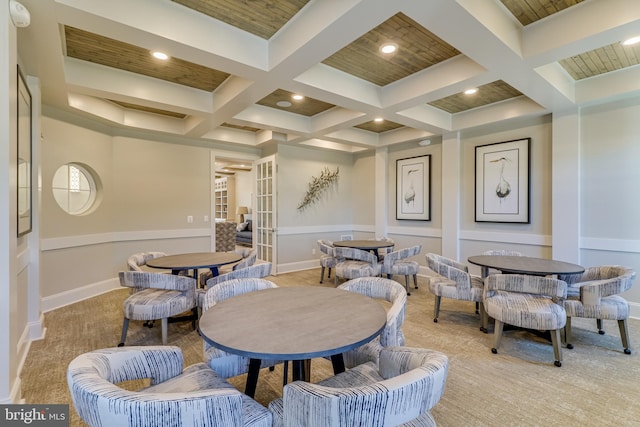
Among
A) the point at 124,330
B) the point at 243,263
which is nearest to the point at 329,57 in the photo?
the point at 243,263

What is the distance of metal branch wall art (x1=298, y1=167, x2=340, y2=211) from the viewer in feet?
20.9

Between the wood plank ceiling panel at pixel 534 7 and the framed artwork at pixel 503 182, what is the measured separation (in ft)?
7.74

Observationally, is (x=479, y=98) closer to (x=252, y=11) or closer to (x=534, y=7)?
(x=534, y=7)

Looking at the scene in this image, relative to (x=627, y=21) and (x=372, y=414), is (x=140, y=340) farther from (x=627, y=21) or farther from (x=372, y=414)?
(x=627, y=21)

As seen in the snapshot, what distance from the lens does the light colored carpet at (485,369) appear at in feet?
6.29

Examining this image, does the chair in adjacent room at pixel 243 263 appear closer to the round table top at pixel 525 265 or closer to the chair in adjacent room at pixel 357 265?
the chair in adjacent room at pixel 357 265

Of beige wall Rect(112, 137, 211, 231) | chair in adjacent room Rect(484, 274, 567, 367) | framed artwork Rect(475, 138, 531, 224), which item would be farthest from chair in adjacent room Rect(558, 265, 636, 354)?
beige wall Rect(112, 137, 211, 231)

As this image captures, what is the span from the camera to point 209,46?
7.93ft

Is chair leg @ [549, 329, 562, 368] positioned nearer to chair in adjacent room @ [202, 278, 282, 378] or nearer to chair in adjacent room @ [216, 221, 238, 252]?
chair in adjacent room @ [202, 278, 282, 378]

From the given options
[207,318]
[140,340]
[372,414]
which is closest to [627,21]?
[372,414]

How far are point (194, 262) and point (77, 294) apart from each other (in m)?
2.15

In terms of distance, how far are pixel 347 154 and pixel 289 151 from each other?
159cm

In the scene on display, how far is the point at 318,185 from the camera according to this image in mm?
6527

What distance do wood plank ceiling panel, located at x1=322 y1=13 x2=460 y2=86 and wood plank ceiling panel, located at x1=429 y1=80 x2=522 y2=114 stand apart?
1.12 metres
